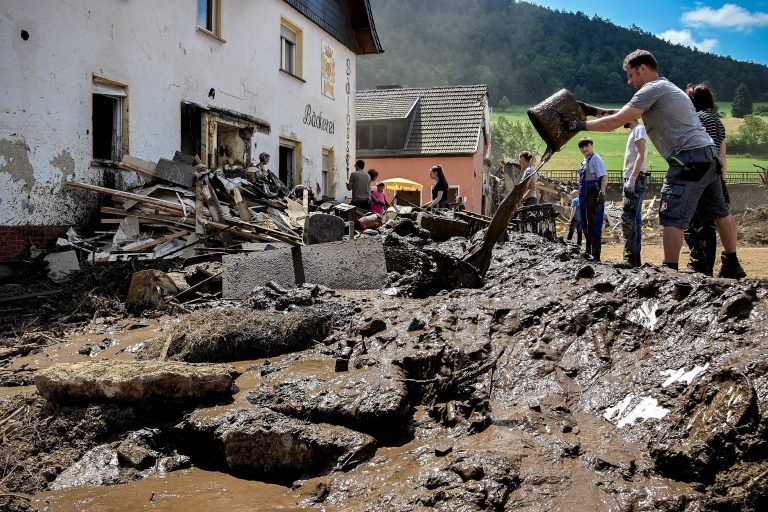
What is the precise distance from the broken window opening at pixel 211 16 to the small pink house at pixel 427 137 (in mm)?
16552

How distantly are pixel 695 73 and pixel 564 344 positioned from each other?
96.8 meters

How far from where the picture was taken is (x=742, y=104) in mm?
A: 71688

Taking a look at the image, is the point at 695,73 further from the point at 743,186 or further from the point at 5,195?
the point at 5,195

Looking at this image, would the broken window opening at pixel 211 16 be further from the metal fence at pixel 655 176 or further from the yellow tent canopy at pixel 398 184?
the metal fence at pixel 655 176

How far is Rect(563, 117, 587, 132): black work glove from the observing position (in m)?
4.95

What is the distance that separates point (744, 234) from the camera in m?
19.6

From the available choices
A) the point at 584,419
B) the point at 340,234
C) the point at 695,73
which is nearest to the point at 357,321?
the point at 584,419

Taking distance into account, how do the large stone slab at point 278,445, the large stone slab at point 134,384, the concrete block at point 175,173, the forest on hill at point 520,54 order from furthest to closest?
the forest on hill at point 520,54 < the concrete block at point 175,173 < the large stone slab at point 134,384 < the large stone slab at point 278,445

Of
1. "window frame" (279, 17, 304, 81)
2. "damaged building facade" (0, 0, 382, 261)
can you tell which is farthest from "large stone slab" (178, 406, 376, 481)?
"window frame" (279, 17, 304, 81)

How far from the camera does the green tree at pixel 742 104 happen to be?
6969 cm

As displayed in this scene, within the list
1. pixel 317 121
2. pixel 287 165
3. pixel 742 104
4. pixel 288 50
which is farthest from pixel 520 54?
pixel 287 165

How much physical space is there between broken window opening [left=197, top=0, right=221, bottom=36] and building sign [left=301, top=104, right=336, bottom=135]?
424 centimetres

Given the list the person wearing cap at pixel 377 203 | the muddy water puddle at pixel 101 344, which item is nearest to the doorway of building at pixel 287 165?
the person wearing cap at pixel 377 203

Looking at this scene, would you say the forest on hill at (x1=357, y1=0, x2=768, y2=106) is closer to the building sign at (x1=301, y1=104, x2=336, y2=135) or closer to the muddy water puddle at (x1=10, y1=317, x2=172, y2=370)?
the building sign at (x1=301, y1=104, x2=336, y2=135)
